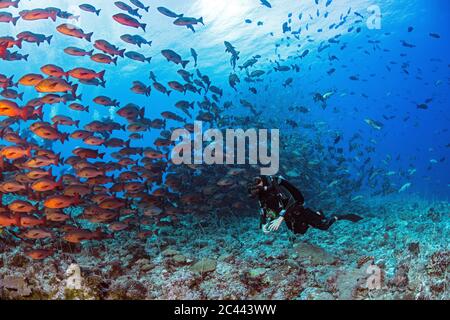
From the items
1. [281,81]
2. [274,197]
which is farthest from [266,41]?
[274,197]

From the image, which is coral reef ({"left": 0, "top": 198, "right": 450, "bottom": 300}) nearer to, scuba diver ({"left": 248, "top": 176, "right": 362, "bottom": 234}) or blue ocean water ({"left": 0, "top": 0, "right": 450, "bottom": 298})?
blue ocean water ({"left": 0, "top": 0, "right": 450, "bottom": 298})

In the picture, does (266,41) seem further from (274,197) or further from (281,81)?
(274,197)

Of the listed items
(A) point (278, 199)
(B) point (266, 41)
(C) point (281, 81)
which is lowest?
(C) point (281, 81)

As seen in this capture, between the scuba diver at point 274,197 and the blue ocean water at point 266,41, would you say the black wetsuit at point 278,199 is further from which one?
the blue ocean water at point 266,41

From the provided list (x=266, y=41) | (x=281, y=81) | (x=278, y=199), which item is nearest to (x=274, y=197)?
(x=278, y=199)

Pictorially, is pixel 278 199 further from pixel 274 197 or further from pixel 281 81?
pixel 281 81

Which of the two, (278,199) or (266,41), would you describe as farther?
(266,41)

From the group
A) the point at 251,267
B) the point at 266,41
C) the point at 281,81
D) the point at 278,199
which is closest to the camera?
the point at 278,199

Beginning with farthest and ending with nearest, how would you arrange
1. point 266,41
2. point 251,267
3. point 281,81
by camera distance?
point 281,81
point 266,41
point 251,267

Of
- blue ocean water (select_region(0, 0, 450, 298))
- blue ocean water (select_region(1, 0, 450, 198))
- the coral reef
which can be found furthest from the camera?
blue ocean water (select_region(1, 0, 450, 198))

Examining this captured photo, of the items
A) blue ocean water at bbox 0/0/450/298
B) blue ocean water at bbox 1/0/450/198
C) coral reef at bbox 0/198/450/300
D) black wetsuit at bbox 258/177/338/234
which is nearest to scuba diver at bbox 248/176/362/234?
black wetsuit at bbox 258/177/338/234

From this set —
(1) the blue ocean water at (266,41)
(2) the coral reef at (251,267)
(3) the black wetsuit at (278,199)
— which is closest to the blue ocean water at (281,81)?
(1) the blue ocean water at (266,41)

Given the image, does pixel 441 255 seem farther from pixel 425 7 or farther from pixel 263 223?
pixel 425 7

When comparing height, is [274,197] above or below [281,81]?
above
